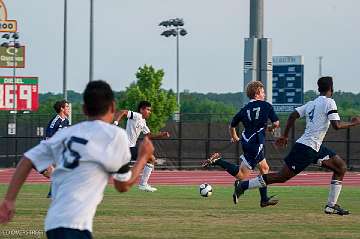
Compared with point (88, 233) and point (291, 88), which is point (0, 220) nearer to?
point (88, 233)

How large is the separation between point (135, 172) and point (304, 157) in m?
9.08

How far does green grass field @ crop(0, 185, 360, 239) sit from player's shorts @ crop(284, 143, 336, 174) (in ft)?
2.52

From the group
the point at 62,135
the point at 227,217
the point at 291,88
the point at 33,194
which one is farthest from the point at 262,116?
the point at 291,88

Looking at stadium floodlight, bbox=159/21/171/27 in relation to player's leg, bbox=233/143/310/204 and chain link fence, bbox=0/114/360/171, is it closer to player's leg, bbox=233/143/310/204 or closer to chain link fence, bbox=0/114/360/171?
chain link fence, bbox=0/114/360/171

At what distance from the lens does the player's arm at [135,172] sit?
7130 mm

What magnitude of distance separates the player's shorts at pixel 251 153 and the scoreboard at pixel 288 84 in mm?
38554

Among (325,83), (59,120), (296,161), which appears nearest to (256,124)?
(296,161)

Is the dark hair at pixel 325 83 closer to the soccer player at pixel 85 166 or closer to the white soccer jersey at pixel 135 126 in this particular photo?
the white soccer jersey at pixel 135 126

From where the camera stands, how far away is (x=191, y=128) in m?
53.0

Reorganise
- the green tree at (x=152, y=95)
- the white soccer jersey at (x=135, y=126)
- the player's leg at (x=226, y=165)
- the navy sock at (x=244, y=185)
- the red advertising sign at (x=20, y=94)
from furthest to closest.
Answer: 1. the green tree at (x=152, y=95)
2. the red advertising sign at (x=20, y=94)
3. the white soccer jersey at (x=135, y=126)
4. the player's leg at (x=226, y=165)
5. the navy sock at (x=244, y=185)

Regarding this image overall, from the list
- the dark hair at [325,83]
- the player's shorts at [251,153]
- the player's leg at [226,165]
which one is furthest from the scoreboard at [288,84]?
the dark hair at [325,83]

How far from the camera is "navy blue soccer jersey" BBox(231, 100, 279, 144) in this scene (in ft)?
57.0

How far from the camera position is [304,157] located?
52.5 feet

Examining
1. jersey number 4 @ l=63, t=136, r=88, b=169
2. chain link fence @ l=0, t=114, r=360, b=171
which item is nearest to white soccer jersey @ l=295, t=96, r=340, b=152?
jersey number 4 @ l=63, t=136, r=88, b=169
